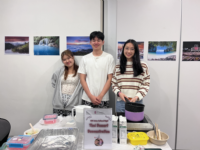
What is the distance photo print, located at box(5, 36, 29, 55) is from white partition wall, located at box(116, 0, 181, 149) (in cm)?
151

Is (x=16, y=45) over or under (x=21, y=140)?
over

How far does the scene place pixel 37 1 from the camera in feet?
7.38

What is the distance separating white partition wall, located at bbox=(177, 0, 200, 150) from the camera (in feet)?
6.84

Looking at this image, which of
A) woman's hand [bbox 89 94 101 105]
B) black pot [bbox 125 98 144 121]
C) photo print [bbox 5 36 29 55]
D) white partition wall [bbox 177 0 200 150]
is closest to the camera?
black pot [bbox 125 98 144 121]

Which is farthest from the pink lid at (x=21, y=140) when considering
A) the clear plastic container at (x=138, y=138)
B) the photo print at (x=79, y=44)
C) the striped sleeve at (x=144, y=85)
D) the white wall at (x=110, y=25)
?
the white wall at (x=110, y=25)

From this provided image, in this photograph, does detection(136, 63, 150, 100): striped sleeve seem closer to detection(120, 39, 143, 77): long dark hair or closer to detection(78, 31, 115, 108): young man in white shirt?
detection(120, 39, 143, 77): long dark hair

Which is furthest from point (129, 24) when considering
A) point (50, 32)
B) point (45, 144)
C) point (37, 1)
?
point (45, 144)

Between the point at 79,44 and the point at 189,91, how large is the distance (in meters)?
1.83

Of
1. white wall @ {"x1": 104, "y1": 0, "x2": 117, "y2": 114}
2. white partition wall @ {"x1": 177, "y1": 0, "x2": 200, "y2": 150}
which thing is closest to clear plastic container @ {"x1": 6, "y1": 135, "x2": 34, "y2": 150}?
white wall @ {"x1": 104, "y1": 0, "x2": 117, "y2": 114}

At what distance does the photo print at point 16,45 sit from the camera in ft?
7.65

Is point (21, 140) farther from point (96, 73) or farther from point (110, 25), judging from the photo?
point (110, 25)

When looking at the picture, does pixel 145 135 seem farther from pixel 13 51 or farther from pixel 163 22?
pixel 13 51

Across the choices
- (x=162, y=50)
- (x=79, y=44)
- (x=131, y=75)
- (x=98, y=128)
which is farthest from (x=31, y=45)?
(x=162, y=50)

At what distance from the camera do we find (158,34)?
2145mm
